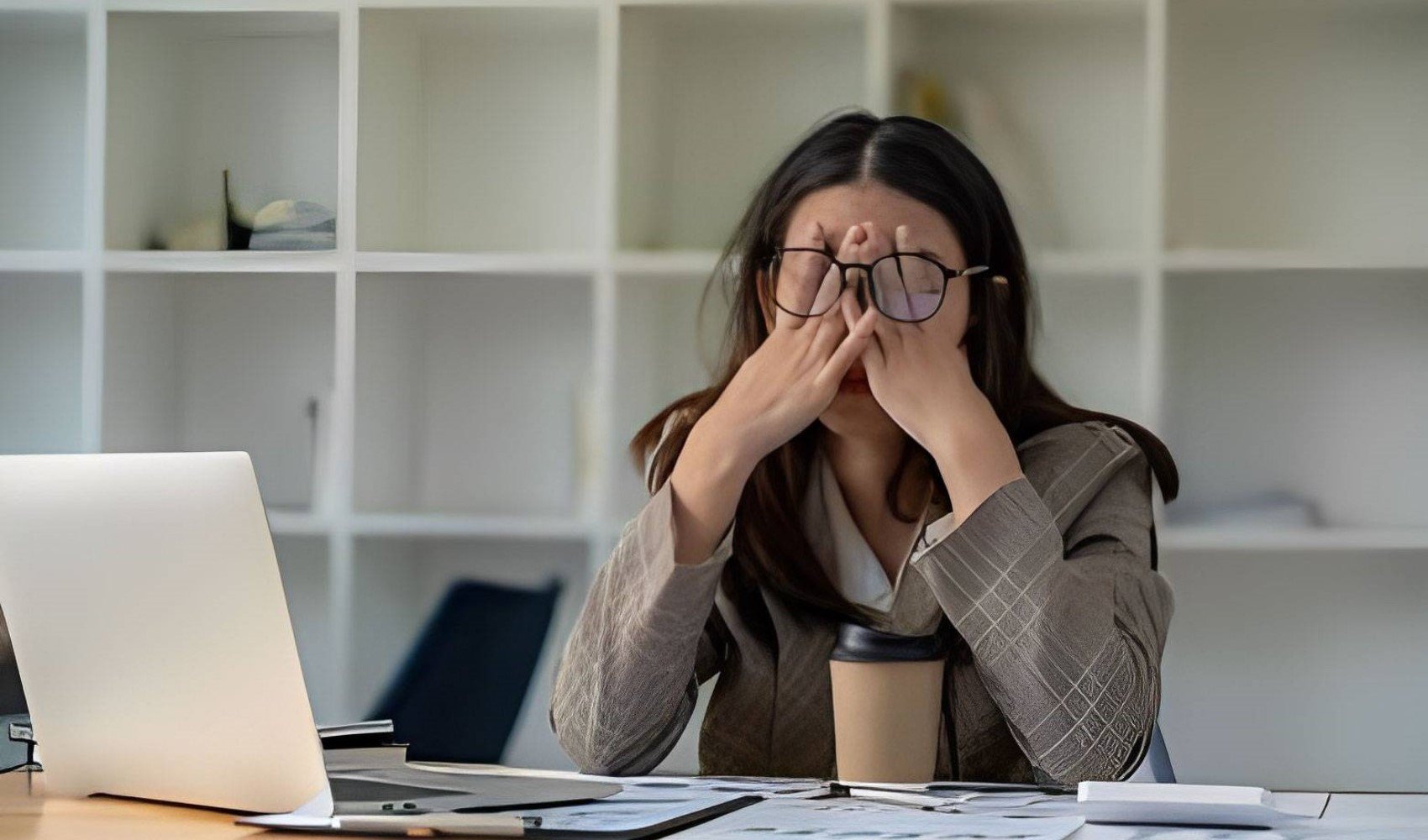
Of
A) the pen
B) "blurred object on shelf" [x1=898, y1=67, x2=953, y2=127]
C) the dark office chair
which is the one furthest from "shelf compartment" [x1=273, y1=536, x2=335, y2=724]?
the pen

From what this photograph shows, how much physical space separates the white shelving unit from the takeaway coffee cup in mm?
1405

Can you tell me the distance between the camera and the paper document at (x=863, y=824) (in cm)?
70

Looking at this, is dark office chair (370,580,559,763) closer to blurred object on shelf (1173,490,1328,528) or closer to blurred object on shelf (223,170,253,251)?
blurred object on shelf (223,170,253,251)

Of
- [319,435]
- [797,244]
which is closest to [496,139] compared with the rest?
[319,435]

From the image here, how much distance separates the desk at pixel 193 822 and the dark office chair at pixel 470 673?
1.65 m

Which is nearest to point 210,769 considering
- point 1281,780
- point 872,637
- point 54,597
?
point 54,597

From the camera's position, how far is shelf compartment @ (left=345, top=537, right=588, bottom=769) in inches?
98.5

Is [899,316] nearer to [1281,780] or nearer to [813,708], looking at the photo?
[813,708]

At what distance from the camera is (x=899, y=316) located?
1288 millimetres

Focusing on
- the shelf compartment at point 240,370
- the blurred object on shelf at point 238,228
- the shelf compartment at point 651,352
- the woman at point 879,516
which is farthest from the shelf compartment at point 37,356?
the woman at point 879,516

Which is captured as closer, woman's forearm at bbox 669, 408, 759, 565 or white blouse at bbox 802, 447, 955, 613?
woman's forearm at bbox 669, 408, 759, 565

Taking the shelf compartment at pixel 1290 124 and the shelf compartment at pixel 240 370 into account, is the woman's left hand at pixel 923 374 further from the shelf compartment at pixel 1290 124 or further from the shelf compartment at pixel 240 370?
the shelf compartment at pixel 240 370

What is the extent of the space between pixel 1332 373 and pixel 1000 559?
147 centimetres

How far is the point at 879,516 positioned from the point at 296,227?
1.47m
